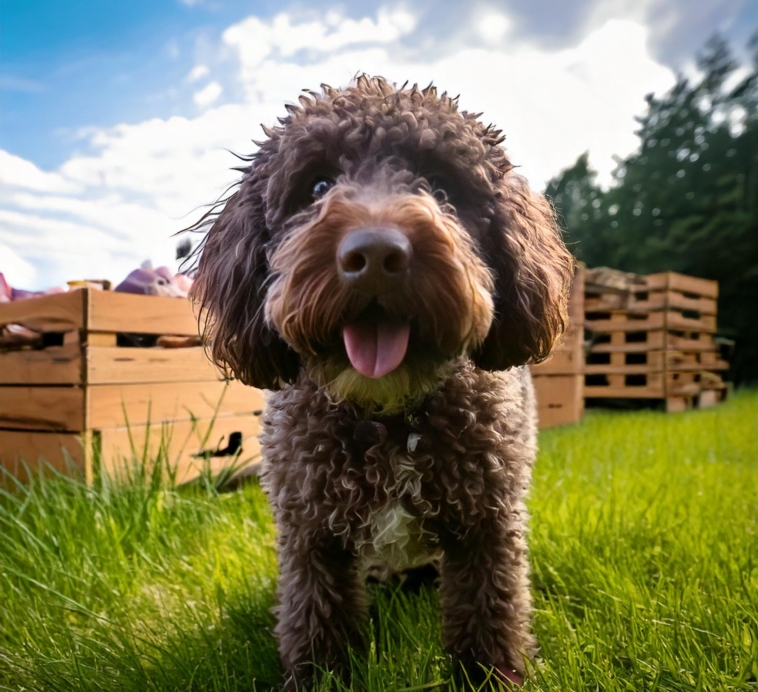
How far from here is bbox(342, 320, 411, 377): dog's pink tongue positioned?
1562 millimetres

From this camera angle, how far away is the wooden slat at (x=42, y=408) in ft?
10.7

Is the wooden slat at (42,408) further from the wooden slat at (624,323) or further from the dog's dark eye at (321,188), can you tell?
the wooden slat at (624,323)

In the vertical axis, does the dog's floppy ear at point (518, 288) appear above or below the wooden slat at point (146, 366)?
above

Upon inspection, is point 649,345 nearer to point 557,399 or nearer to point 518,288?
point 557,399

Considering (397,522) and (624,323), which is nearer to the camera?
(397,522)

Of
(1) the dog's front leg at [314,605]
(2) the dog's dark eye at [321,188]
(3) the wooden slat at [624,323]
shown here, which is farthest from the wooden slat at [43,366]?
(3) the wooden slat at [624,323]

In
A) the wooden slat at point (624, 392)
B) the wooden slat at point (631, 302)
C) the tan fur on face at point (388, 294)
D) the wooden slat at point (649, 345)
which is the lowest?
the wooden slat at point (624, 392)

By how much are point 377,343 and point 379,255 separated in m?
0.26

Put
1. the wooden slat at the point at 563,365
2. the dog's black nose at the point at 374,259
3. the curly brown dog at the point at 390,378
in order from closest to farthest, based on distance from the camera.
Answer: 1. the dog's black nose at the point at 374,259
2. the curly brown dog at the point at 390,378
3. the wooden slat at the point at 563,365

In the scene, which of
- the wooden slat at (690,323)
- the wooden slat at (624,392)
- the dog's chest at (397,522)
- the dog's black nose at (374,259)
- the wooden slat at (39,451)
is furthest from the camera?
the wooden slat at (690,323)

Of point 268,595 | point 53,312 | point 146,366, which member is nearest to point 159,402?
point 146,366

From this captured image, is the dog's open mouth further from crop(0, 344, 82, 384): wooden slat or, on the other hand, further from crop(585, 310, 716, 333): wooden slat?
crop(585, 310, 716, 333): wooden slat

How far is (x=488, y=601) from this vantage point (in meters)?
1.90

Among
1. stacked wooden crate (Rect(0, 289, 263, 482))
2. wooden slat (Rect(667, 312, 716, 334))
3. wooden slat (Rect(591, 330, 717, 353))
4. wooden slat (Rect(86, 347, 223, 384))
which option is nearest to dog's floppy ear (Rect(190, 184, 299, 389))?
wooden slat (Rect(86, 347, 223, 384))
